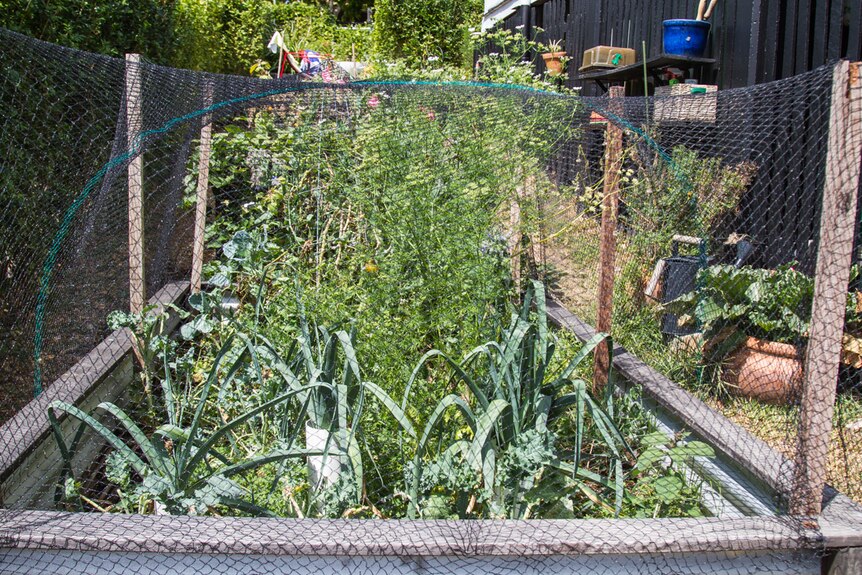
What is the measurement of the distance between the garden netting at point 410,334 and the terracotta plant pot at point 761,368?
0.05ft

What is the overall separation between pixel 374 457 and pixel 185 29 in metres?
6.44

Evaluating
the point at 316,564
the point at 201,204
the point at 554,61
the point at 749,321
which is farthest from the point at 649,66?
the point at 316,564

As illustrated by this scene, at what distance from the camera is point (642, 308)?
4.13 m

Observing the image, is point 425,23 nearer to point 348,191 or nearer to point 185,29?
point 185,29

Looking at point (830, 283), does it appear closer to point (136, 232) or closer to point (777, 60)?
point (136, 232)

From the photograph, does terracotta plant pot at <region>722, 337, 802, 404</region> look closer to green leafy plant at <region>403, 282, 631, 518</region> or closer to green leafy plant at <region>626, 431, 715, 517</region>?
green leafy plant at <region>626, 431, 715, 517</region>

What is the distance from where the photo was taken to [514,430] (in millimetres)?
2344

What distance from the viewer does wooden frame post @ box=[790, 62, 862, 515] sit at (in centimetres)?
204

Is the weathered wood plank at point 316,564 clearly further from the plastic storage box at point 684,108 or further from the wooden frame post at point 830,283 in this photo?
the plastic storage box at point 684,108

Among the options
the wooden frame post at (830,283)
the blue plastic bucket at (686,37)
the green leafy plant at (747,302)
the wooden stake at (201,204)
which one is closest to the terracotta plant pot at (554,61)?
the blue plastic bucket at (686,37)

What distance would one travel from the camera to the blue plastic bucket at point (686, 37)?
5.24m

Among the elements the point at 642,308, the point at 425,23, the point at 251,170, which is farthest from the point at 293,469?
the point at 425,23

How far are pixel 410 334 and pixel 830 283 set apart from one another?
137cm

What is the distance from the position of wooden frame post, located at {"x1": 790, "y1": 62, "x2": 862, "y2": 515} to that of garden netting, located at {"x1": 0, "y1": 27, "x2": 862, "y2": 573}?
0.01m
